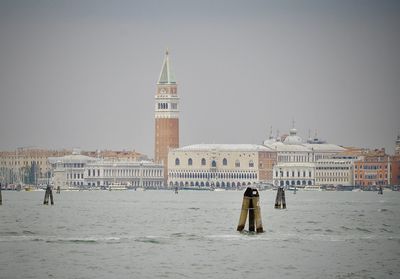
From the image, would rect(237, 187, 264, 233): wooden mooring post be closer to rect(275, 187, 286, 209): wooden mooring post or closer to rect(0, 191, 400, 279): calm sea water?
rect(0, 191, 400, 279): calm sea water

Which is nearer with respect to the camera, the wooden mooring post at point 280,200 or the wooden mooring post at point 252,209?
the wooden mooring post at point 252,209

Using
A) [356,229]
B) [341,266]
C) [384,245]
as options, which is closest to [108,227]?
[356,229]

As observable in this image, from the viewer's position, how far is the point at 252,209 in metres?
55.3

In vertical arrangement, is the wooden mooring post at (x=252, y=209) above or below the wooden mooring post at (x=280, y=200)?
below

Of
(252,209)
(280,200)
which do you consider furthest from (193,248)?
(280,200)

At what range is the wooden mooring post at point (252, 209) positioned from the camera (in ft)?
178

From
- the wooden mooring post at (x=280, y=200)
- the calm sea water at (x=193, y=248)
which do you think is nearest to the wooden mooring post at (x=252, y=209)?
the calm sea water at (x=193, y=248)

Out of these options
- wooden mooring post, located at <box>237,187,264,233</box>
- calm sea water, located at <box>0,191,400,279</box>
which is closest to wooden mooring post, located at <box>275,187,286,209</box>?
calm sea water, located at <box>0,191,400,279</box>

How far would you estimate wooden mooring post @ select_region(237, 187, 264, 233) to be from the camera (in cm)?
5434

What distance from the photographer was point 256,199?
5434 cm

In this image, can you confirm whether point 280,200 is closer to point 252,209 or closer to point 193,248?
point 252,209

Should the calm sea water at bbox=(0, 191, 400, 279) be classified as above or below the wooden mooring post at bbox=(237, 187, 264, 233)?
below

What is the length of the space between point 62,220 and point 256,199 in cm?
1686

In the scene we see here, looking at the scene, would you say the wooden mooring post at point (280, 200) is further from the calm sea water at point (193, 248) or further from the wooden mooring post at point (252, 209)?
the wooden mooring post at point (252, 209)
